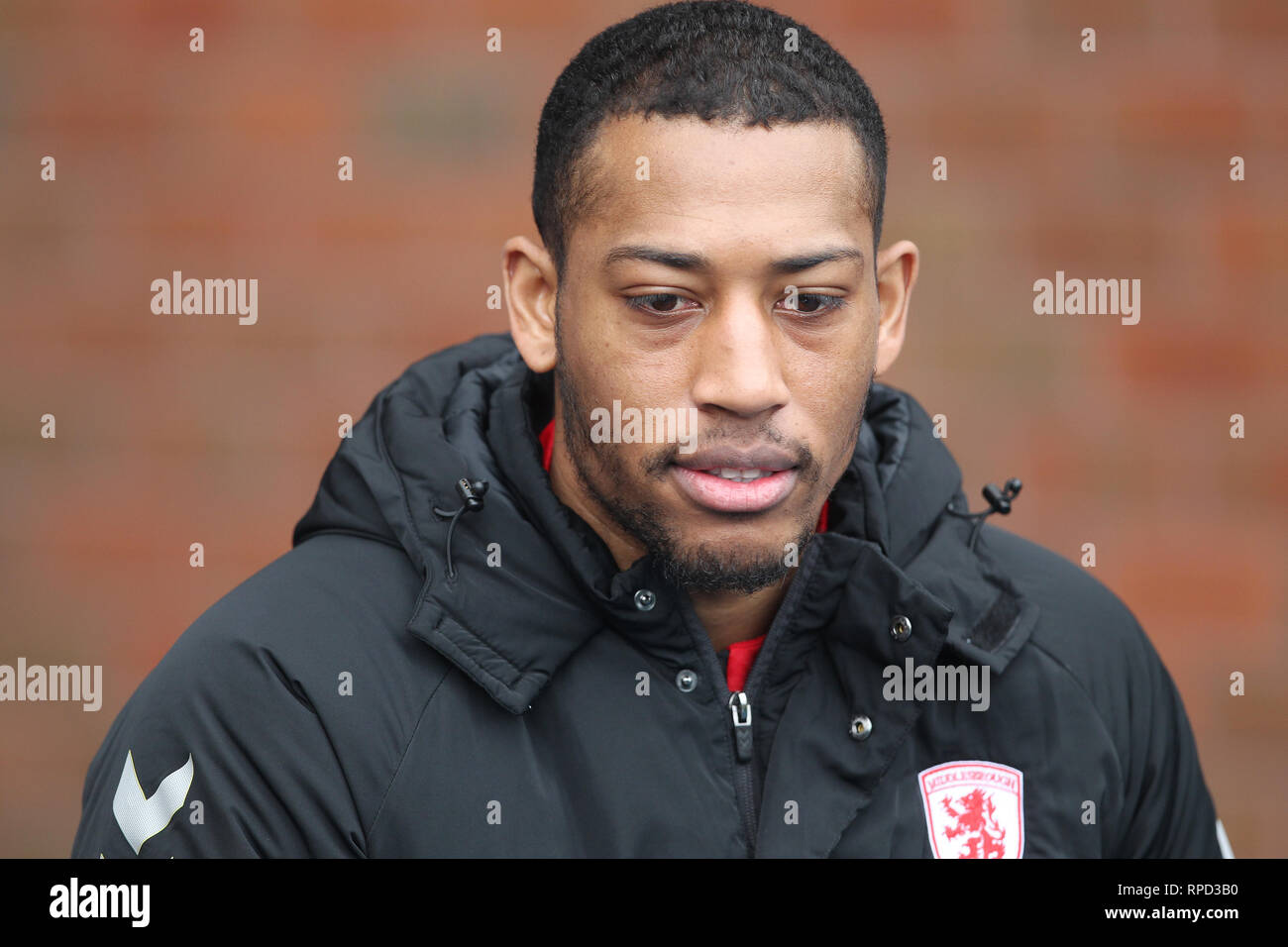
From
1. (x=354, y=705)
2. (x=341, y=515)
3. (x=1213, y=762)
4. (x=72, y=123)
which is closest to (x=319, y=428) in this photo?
(x=72, y=123)

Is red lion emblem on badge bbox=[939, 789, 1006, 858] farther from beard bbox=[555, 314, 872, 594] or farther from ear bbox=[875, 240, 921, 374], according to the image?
ear bbox=[875, 240, 921, 374]

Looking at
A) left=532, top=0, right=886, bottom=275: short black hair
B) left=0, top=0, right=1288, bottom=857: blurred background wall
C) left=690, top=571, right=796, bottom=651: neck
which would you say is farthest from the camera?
left=0, top=0, right=1288, bottom=857: blurred background wall

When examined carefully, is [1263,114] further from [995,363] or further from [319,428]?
[319,428]

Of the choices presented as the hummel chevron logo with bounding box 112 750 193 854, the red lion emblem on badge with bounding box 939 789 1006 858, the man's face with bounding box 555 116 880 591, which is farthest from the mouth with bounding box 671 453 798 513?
the hummel chevron logo with bounding box 112 750 193 854

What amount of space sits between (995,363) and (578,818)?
150 cm

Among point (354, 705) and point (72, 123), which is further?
point (72, 123)

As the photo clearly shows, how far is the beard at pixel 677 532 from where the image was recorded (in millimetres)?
1422

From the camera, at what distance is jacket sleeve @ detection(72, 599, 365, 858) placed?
4.30 feet

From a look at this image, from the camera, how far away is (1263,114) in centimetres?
258

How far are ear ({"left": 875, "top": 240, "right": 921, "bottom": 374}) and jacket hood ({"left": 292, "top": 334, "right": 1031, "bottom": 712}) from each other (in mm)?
106

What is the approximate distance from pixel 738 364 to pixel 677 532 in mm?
180

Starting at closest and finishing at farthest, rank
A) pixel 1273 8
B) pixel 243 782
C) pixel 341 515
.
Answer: pixel 243 782 → pixel 341 515 → pixel 1273 8

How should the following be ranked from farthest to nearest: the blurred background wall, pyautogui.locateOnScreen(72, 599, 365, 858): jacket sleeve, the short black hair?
the blurred background wall < the short black hair < pyautogui.locateOnScreen(72, 599, 365, 858): jacket sleeve

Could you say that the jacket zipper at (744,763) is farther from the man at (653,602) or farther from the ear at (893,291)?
the ear at (893,291)
